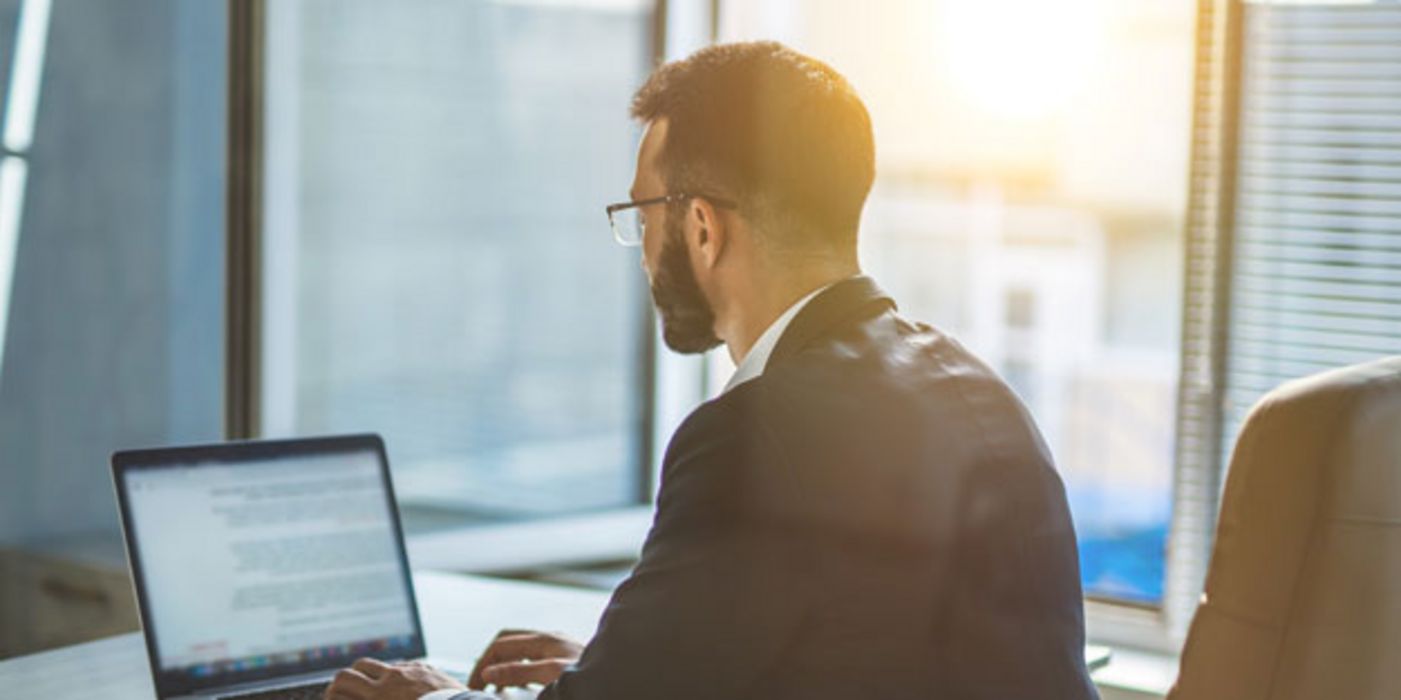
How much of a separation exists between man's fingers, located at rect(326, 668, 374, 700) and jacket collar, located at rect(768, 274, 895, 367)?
1.55 ft

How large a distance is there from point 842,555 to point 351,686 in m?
0.52

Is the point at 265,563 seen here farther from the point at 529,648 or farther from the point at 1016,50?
the point at 1016,50

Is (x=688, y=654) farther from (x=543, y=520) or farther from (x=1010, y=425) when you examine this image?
(x=543, y=520)

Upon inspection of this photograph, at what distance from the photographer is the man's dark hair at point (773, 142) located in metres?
1.38

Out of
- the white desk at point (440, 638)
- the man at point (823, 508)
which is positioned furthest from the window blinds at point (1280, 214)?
the man at point (823, 508)

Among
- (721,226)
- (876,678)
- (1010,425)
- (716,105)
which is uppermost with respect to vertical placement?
(716,105)

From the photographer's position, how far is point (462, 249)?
10.4ft

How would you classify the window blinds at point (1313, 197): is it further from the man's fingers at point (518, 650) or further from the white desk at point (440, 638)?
the man's fingers at point (518, 650)

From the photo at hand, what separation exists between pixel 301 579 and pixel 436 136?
61.4 inches

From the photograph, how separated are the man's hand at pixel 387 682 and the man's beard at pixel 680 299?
38 cm

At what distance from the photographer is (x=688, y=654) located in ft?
3.78

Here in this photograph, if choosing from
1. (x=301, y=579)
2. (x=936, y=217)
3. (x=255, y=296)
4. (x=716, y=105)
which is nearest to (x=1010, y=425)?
(x=716, y=105)

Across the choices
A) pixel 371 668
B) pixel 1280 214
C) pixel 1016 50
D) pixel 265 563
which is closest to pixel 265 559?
pixel 265 563

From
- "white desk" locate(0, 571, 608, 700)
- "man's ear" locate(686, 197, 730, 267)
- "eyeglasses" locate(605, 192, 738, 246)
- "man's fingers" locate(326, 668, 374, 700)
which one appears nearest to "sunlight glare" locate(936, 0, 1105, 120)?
"white desk" locate(0, 571, 608, 700)
